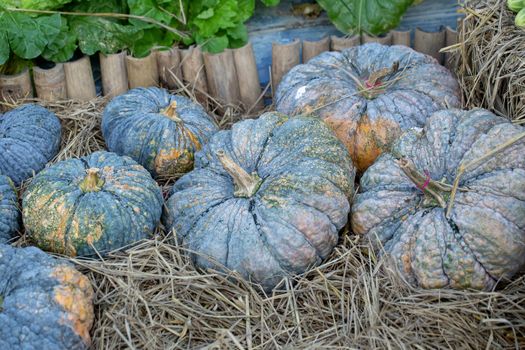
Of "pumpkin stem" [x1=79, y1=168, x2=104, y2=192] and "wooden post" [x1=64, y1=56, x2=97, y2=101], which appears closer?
"pumpkin stem" [x1=79, y1=168, x2=104, y2=192]

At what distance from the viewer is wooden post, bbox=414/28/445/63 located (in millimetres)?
4305

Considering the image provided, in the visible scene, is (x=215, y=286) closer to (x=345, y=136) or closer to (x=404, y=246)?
(x=404, y=246)

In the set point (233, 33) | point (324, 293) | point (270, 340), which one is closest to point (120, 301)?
point (270, 340)

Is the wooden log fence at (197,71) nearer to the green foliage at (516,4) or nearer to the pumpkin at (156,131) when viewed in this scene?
the pumpkin at (156,131)

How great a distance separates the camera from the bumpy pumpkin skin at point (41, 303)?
2.57 m

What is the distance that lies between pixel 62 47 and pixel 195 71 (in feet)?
2.71

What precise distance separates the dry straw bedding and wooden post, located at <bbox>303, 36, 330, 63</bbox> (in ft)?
5.20

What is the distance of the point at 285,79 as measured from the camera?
4.01 m

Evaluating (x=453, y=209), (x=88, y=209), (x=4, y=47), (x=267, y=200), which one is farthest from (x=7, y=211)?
(x=453, y=209)

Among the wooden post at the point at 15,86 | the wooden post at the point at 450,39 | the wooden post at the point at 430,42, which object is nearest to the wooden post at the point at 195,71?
the wooden post at the point at 15,86

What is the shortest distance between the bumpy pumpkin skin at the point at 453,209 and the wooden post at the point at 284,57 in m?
1.26

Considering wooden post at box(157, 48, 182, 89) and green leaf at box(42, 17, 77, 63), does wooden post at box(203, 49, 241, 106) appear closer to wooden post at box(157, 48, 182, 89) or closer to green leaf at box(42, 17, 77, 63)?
wooden post at box(157, 48, 182, 89)

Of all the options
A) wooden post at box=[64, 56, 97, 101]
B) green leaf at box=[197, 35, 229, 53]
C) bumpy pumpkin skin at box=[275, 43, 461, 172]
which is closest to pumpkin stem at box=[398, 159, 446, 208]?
A: bumpy pumpkin skin at box=[275, 43, 461, 172]

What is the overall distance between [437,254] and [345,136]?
3.23ft
